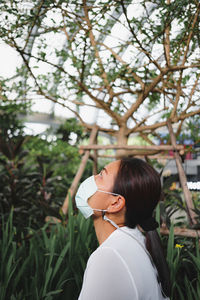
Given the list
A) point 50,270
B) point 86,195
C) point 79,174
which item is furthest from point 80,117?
point 86,195

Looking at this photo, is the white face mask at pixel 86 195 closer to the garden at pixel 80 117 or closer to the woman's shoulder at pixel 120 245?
the woman's shoulder at pixel 120 245

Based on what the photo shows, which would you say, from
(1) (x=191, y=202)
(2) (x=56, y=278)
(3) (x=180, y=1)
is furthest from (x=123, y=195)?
(1) (x=191, y=202)

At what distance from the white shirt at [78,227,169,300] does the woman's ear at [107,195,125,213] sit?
138 mm

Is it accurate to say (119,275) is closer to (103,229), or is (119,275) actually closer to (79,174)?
(103,229)

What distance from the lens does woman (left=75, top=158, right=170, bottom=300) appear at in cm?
89

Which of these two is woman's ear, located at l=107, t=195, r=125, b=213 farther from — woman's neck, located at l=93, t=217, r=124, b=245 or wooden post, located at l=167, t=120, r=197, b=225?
wooden post, located at l=167, t=120, r=197, b=225

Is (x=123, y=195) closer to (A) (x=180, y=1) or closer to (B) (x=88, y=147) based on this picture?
(A) (x=180, y=1)

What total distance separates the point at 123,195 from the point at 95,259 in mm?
245

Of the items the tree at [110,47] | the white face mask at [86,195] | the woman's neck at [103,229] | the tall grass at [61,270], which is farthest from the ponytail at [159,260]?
the tree at [110,47]

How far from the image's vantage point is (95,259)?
0.93 m

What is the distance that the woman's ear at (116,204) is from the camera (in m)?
1.09

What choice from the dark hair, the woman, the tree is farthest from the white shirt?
the tree

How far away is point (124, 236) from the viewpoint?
1.00 meters

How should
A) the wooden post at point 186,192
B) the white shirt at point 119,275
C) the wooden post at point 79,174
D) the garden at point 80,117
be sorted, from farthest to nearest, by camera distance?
the wooden post at point 79,174 → the wooden post at point 186,192 → the garden at point 80,117 → the white shirt at point 119,275
